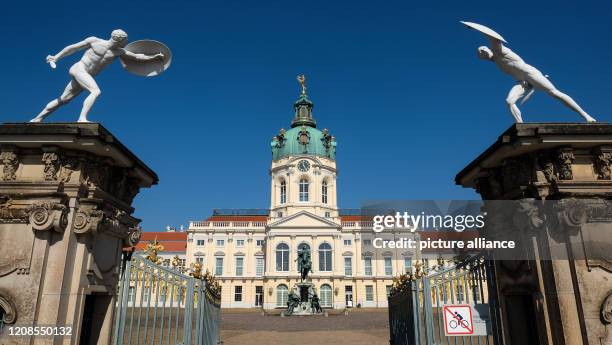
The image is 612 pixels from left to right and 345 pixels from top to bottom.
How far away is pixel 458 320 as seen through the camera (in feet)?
20.8

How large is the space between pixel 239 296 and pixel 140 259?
51.8m

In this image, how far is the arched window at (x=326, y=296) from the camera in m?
51.7

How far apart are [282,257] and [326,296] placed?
7.36 meters

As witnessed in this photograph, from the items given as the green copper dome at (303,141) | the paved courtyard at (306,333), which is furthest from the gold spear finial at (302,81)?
the paved courtyard at (306,333)

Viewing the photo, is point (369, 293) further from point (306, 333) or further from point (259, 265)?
point (306, 333)

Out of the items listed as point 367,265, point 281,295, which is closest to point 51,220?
point 281,295

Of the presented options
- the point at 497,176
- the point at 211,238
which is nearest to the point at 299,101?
the point at 211,238

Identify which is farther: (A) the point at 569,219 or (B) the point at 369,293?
(B) the point at 369,293

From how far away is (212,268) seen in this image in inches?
2237

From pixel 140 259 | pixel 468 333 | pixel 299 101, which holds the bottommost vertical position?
pixel 468 333

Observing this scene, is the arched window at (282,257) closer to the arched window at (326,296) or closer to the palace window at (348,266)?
the arched window at (326,296)

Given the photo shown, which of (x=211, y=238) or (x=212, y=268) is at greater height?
(x=211, y=238)

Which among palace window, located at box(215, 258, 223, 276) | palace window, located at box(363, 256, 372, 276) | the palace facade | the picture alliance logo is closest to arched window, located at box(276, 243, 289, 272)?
the palace facade

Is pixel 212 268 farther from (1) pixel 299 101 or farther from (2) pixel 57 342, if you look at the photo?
(2) pixel 57 342
